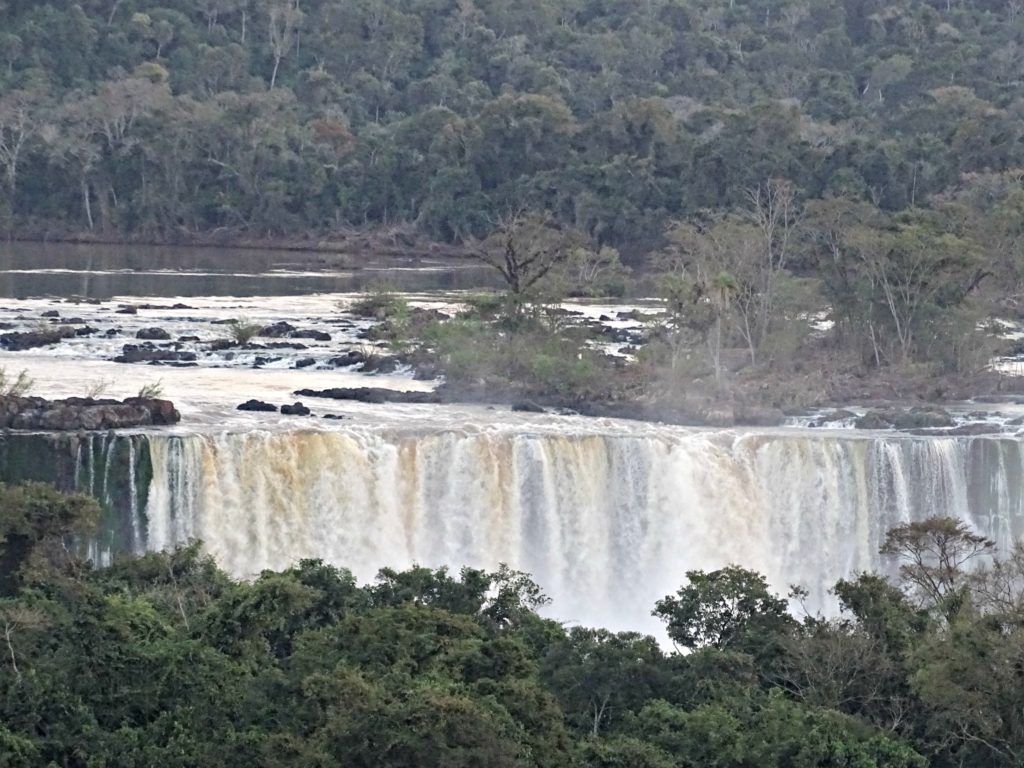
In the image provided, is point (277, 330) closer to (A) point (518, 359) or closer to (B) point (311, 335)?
(B) point (311, 335)

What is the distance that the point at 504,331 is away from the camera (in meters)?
36.7

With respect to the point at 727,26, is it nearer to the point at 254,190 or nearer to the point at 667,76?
the point at 667,76

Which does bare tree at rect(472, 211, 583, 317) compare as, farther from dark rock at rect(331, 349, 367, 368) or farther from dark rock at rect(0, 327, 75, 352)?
dark rock at rect(0, 327, 75, 352)

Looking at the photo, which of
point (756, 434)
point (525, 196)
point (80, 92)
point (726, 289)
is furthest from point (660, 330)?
point (80, 92)

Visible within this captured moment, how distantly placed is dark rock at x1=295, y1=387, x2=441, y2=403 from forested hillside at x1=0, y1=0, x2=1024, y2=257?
2282cm

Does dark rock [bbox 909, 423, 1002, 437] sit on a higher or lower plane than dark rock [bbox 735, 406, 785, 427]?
lower

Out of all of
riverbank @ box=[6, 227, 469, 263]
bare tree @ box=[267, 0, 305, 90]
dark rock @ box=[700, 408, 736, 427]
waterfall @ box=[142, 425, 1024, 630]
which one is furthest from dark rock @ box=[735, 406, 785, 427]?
bare tree @ box=[267, 0, 305, 90]

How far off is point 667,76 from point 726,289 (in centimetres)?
5162

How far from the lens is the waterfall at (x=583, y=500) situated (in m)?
28.0

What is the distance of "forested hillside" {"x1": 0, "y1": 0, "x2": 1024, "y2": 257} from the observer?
2480 inches

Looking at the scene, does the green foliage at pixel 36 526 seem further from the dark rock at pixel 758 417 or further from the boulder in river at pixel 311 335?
the boulder in river at pixel 311 335

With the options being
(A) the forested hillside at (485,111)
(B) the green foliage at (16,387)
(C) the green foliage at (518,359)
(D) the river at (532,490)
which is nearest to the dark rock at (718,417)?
(D) the river at (532,490)

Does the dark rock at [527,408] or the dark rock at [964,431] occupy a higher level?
the dark rock at [527,408]

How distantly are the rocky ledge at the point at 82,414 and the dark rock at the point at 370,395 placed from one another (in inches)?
155
